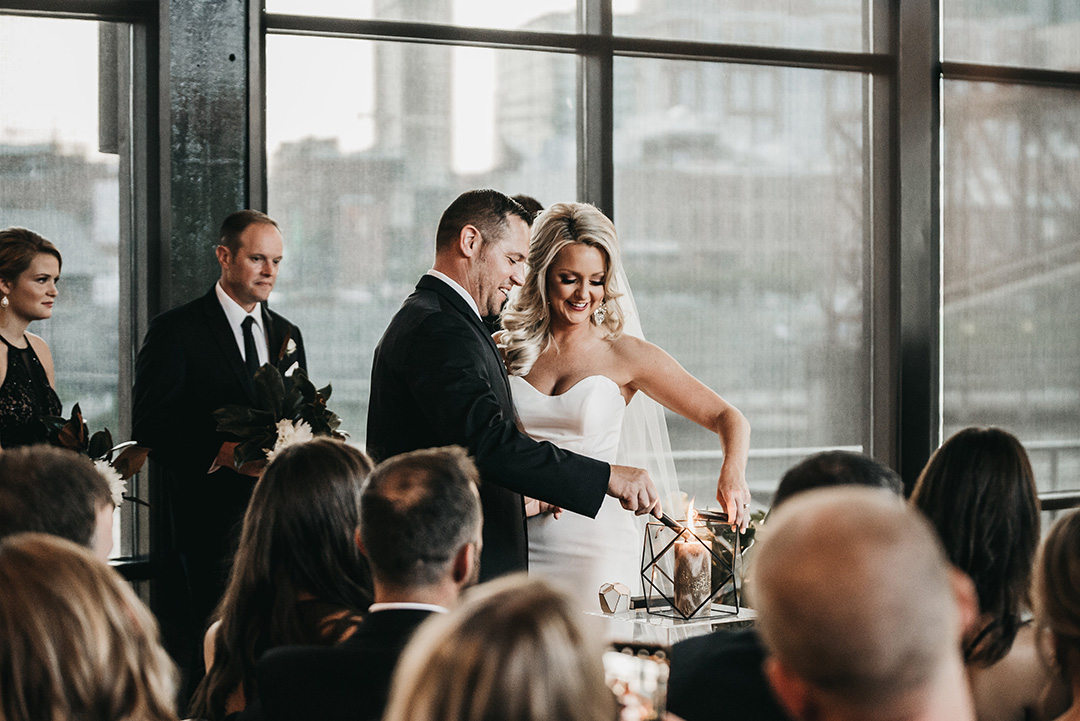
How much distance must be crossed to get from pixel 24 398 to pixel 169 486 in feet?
2.80

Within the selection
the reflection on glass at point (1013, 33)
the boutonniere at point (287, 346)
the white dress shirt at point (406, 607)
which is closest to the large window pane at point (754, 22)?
the reflection on glass at point (1013, 33)

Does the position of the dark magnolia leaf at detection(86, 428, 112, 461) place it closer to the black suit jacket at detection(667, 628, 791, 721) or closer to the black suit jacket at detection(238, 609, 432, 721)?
the black suit jacket at detection(238, 609, 432, 721)

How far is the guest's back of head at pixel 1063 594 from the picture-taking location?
5.43ft

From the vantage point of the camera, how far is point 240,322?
4.15 meters

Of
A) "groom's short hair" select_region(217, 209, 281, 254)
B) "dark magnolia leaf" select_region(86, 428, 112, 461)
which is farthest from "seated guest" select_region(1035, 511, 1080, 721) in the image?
"groom's short hair" select_region(217, 209, 281, 254)

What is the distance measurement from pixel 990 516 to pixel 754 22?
3796mm

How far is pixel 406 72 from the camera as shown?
4.97 metres

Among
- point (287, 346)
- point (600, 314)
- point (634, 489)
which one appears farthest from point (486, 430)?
point (287, 346)

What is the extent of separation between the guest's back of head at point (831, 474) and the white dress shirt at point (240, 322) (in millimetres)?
2570

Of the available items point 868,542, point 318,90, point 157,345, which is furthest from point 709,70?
A: point 868,542

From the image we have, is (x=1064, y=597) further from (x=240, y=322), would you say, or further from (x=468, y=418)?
(x=240, y=322)

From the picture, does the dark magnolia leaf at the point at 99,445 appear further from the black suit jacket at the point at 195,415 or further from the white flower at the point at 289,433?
the white flower at the point at 289,433

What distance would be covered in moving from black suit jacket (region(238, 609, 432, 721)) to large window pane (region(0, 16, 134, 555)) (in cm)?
319

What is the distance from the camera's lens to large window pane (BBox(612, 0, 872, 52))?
5.24m
